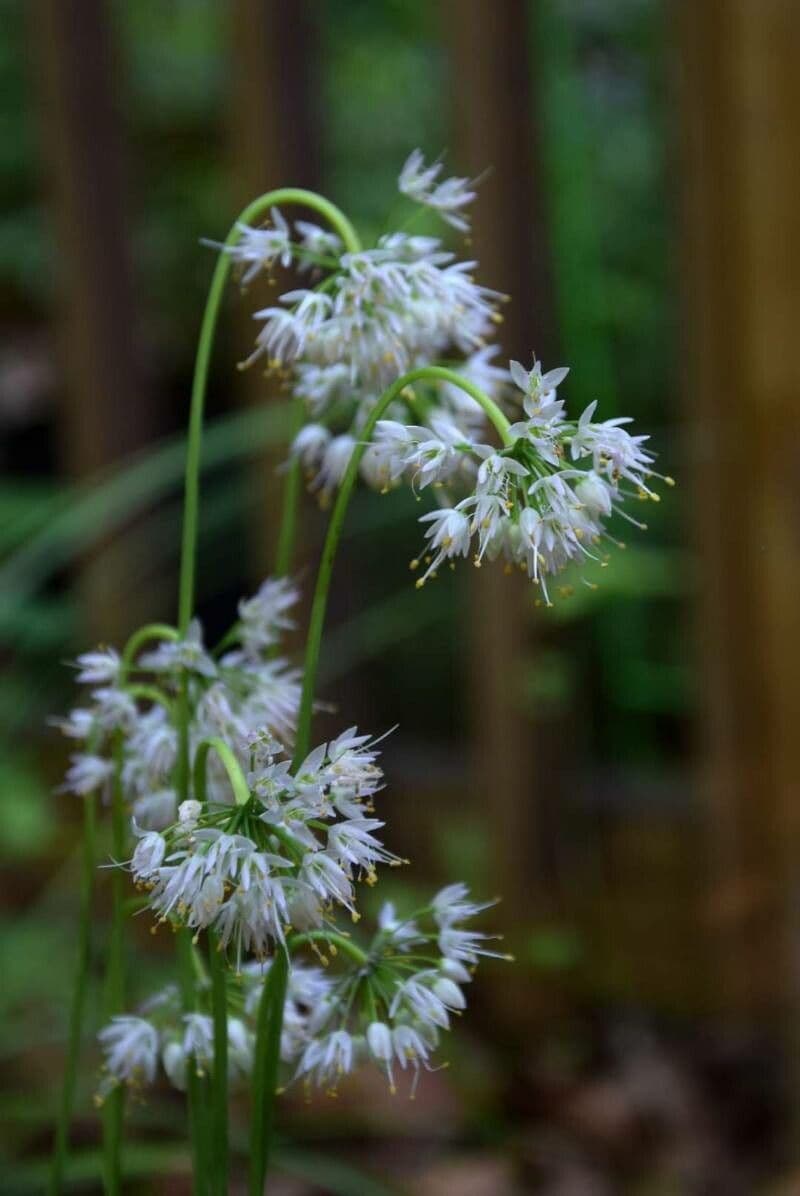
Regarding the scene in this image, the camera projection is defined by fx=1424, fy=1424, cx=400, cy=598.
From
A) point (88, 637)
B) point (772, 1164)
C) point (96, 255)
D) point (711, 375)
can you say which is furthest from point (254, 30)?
point (772, 1164)

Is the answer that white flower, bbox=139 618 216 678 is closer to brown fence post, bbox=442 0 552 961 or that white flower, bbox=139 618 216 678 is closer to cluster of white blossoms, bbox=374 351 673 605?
cluster of white blossoms, bbox=374 351 673 605

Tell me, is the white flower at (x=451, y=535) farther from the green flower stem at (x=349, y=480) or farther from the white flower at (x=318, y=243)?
the white flower at (x=318, y=243)

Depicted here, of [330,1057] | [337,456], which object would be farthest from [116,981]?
[337,456]

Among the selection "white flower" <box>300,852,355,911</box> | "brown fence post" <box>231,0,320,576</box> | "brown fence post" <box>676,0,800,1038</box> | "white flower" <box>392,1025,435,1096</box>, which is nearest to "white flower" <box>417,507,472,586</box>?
"white flower" <box>300,852,355,911</box>

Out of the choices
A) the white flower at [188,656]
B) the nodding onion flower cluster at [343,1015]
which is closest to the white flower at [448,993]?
the nodding onion flower cluster at [343,1015]

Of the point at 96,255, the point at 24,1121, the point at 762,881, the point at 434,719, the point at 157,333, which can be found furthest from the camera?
the point at 157,333

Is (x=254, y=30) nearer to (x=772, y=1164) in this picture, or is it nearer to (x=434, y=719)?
(x=434, y=719)
